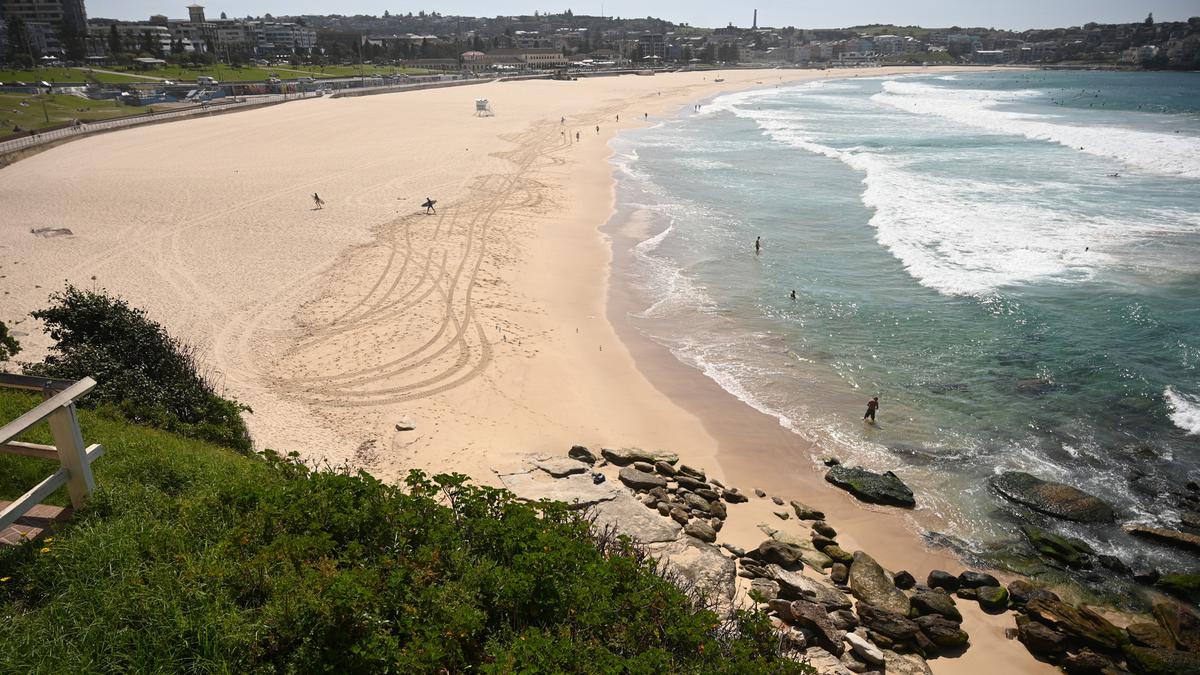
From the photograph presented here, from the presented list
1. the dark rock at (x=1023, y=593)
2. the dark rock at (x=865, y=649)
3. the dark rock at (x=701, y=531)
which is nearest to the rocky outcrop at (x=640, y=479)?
the dark rock at (x=701, y=531)

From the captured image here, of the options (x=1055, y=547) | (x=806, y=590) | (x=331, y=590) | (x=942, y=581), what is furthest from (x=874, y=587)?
(x=331, y=590)

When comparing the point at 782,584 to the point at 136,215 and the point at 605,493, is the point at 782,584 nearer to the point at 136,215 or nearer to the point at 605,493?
the point at 605,493

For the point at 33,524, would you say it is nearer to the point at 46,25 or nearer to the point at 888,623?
the point at 888,623

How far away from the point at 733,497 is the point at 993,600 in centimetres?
436

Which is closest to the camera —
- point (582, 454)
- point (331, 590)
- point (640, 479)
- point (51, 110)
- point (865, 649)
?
point (331, 590)

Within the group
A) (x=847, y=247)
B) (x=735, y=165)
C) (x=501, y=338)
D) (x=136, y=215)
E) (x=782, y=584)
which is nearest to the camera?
(x=782, y=584)

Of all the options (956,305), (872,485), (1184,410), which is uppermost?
(956,305)

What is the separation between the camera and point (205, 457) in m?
9.19

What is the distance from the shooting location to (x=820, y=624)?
9008mm

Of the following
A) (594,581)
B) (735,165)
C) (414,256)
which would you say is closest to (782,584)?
(594,581)

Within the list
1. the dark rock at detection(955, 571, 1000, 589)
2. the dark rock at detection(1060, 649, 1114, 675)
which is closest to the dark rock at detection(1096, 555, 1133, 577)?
the dark rock at detection(955, 571, 1000, 589)

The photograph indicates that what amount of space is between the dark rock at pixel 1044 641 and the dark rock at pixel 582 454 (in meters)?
7.49

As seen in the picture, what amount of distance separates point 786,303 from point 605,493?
1245 centimetres

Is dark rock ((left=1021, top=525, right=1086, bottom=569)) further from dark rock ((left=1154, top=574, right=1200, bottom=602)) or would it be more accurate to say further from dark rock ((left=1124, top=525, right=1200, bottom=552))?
dark rock ((left=1124, top=525, right=1200, bottom=552))
